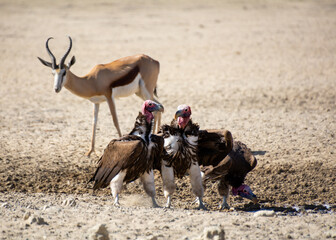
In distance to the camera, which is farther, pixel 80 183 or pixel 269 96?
pixel 269 96

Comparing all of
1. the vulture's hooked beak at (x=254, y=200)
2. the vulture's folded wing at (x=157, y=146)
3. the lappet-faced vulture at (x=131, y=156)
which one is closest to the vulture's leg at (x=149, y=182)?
the lappet-faced vulture at (x=131, y=156)

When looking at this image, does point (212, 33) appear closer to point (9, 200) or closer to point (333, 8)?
point (333, 8)

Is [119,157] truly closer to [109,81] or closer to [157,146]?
[157,146]

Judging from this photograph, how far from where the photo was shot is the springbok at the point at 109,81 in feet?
30.0

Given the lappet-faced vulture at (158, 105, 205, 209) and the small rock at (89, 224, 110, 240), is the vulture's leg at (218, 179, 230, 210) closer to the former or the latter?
the lappet-faced vulture at (158, 105, 205, 209)

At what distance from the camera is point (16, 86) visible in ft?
43.7

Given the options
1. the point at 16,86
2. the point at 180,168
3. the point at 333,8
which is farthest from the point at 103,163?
the point at 333,8

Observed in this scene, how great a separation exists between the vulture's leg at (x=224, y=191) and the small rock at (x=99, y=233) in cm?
230

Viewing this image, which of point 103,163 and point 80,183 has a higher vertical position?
point 103,163

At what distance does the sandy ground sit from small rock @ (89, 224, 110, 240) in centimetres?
9

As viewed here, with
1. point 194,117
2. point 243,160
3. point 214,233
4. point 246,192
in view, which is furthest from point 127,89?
point 214,233

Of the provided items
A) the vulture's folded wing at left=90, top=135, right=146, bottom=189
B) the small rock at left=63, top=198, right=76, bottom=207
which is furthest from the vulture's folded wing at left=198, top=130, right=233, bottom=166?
the small rock at left=63, top=198, right=76, bottom=207

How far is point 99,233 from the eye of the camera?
17.3 feet

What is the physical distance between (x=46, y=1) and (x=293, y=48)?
601 inches
